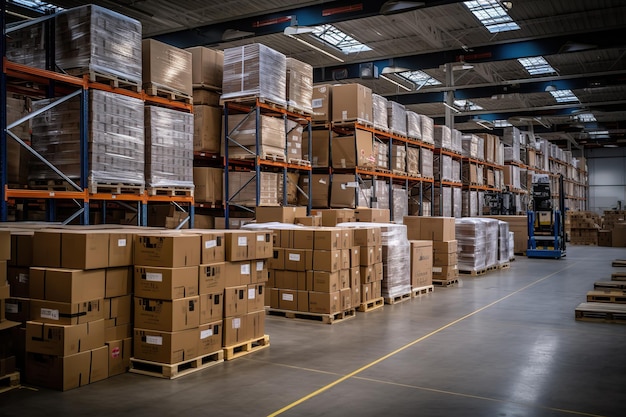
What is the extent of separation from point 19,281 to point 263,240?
2.28 m

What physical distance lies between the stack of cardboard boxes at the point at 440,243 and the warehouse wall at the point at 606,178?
36056 millimetres

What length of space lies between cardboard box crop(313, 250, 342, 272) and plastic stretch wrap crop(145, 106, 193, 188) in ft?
9.21

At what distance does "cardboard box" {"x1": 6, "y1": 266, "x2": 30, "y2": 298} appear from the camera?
4.92 m

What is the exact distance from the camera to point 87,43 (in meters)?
7.41

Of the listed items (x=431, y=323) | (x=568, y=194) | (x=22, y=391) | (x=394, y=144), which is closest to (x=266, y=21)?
(x=394, y=144)

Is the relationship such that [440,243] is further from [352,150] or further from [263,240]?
[263,240]

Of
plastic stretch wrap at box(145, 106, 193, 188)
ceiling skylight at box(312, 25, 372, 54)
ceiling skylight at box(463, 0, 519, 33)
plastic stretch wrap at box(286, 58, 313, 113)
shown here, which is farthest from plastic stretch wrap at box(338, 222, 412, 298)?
ceiling skylight at box(312, 25, 372, 54)

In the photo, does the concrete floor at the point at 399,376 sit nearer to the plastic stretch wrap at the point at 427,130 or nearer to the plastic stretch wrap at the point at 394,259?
the plastic stretch wrap at the point at 394,259

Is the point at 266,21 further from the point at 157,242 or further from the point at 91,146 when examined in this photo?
the point at 157,242

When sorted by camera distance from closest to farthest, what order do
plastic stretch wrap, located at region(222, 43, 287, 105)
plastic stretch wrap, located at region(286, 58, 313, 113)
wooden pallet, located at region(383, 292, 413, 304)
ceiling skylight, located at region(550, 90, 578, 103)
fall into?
wooden pallet, located at region(383, 292, 413, 304)
plastic stretch wrap, located at region(222, 43, 287, 105)
plastic stretch wrap, located at region(286, 58, 313, 113)
ceiling skylight, located at region(550, 90, 578, 103)

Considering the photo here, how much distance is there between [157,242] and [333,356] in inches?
79.4

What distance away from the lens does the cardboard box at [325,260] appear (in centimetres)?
719

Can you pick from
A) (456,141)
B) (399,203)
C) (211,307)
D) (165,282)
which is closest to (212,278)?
(211,307)

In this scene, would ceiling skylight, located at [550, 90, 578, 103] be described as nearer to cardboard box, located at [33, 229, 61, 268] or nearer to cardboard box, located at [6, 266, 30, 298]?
cardboard box, located at [33, 229, 61, 268]
